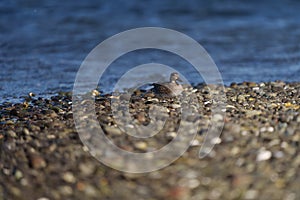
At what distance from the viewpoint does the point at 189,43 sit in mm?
13422

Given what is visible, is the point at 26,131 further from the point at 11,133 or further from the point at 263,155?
the point at 263,155

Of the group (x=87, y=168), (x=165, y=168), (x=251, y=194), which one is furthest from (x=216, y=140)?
(x=87, y=168)

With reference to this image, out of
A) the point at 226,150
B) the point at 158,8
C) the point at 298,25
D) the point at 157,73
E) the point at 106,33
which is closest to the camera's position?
the point at 226,150

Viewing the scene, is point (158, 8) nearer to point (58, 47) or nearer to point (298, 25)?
point (298, 25)

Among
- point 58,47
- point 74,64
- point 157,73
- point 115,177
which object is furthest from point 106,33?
point 115,177

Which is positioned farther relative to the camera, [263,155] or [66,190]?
[263,155]

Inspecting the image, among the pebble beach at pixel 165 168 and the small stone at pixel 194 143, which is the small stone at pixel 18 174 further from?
the small stone at pixel 194 143

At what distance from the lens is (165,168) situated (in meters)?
5.46

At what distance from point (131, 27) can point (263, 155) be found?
10.2 meters

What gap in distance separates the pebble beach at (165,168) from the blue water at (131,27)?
10.3 feet

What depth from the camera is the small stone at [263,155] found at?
5.61 m

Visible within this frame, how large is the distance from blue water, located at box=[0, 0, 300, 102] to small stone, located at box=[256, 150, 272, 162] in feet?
14.6

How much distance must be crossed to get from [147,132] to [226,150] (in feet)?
3.15

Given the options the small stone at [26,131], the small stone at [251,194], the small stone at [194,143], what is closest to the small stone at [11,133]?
the small stone at [26,131]
